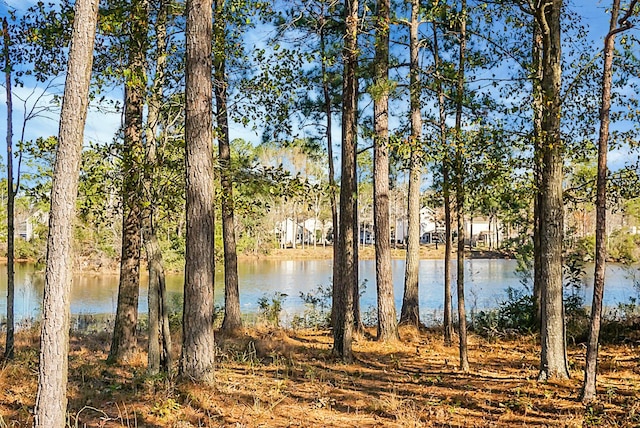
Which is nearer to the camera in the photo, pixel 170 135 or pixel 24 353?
pixel 170 135

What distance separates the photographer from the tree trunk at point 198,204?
5953mm

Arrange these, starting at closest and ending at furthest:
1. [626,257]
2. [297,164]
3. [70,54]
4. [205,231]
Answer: [70,54] → [205,231] → [626,257] → [297,164]

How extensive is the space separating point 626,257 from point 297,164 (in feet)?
88.4

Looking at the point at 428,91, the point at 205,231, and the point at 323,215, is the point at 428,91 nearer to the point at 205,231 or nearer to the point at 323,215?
the point at 205,231

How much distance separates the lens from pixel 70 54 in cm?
408

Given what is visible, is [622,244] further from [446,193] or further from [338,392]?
Result: [338,392]

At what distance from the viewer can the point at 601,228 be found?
5.19 metres

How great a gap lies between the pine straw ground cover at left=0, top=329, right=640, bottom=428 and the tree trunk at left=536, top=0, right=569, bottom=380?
0.35 meters

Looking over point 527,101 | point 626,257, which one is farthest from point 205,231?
point 626,257

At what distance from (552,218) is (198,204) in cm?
422

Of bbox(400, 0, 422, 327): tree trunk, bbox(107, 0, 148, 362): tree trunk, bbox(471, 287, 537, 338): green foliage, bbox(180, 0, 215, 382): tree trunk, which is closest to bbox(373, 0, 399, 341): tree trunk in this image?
bbox(400, 0, 422, 327): tree trunk

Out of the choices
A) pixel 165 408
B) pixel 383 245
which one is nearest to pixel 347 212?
pixel 383 245

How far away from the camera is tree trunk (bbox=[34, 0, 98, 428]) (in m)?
3.83

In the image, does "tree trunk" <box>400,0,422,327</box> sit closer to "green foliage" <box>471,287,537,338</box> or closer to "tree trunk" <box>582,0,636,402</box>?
"green foliage" <box>471,287,537,338</box>
